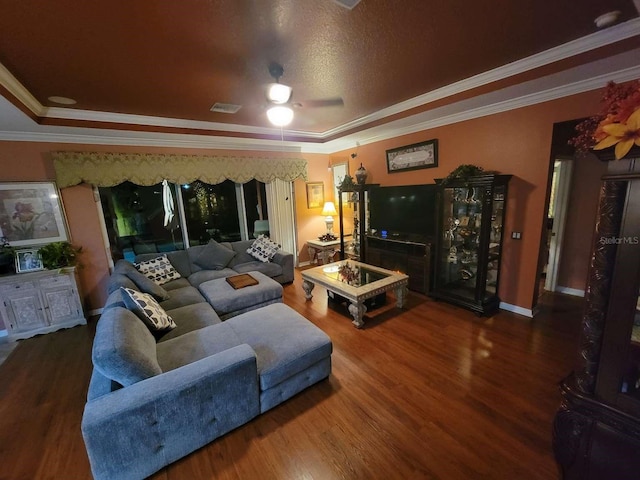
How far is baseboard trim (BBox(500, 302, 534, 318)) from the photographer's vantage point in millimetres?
3203

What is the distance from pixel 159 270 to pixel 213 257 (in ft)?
2.60

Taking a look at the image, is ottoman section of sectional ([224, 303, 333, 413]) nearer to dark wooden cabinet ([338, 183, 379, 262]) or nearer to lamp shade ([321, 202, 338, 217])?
dark wooden cabinet ([338, 183, 379, 262])

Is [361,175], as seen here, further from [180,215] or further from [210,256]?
[180,215]

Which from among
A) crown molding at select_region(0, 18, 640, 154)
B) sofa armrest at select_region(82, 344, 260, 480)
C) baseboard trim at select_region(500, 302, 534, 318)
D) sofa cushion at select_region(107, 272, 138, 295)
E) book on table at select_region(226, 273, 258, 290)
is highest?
crown molding at select_region(0, 18, 640, 154)

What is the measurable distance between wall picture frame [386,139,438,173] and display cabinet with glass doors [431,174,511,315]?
56 centimetres

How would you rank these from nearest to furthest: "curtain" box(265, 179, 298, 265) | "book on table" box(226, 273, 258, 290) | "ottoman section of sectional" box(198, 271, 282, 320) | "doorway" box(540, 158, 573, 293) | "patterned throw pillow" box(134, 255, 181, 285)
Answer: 1. "ottoman section of sectional" box(198, 271, 282, 320)
2. "book on table" box(226, 273, 258, 290)
3. "doorway" box(540, 158, 573, 293)
4. "patterned throw pillow" box(134, 255, 181, 285)
5. "curtain" box(265, 179, 298, 265)

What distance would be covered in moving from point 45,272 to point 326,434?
387 cm

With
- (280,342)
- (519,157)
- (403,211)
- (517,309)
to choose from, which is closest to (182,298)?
(280,342)

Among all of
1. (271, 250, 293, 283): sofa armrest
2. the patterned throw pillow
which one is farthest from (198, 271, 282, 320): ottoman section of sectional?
(271, 250, 293, 283): sofa armrest

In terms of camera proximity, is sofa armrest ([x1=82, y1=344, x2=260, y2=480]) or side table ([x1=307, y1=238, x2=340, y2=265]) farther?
side table ([x1=307, y1=238, x2=340, y2=265])

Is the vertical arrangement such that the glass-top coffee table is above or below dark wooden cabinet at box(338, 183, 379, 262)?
below

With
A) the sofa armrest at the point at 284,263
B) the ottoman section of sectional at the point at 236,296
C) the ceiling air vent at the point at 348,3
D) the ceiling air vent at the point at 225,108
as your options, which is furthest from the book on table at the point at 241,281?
the ceiling air vent at the point at 348,3

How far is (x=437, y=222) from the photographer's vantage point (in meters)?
3.67

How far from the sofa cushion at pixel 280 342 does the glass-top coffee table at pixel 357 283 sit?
85cm
